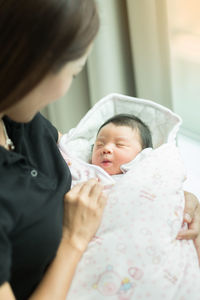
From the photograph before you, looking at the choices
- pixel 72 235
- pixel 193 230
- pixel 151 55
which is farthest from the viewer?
pixel 151 55

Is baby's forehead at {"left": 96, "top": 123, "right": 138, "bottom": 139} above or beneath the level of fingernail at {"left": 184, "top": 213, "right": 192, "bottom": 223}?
above

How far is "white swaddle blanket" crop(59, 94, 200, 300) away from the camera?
3.06 feet

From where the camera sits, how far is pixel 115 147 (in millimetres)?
1377

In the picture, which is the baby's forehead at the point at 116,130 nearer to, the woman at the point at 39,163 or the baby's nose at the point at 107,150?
the baby's nose at the point at 107,150

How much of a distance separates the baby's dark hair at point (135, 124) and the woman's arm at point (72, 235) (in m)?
0.41

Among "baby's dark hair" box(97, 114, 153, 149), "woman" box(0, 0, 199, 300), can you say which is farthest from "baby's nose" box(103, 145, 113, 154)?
"woman" box(0, 0, 199, 300)

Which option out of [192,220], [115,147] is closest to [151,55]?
[115,147]

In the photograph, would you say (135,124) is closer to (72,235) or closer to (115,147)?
(115,147)

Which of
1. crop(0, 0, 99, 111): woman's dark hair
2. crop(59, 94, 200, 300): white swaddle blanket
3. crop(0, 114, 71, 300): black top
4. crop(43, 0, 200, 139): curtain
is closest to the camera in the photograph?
crop(0, 0, 99, 111): woman's dark hair

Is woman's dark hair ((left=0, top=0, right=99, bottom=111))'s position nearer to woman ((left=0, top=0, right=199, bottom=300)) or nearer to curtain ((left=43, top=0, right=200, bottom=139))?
woman ((left=0, top=0, right=199, bottom=300))

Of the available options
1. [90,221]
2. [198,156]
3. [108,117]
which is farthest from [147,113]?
[90,221]

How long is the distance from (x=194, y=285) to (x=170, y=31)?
3.68 feet

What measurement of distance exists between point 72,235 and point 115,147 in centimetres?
49

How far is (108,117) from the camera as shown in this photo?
1.59 meters
